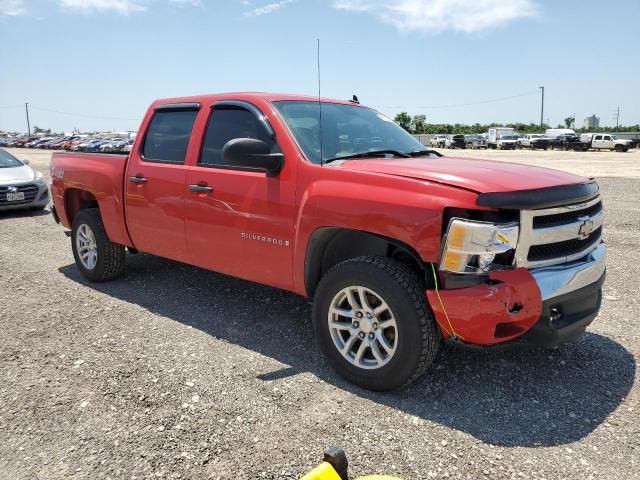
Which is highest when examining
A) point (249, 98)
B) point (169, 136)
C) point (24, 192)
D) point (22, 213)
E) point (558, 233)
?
point (249, 98)

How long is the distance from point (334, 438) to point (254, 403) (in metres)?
0.59

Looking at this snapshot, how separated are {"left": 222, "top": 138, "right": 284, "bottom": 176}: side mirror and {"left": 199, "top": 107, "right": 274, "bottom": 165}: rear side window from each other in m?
0.43

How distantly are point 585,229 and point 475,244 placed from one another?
35.7 inches

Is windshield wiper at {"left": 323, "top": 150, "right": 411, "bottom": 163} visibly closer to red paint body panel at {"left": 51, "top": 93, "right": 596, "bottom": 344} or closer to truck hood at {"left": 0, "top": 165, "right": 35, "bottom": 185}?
red paint body panel at {"left": 51, "top": 93, "right": 596, "bottom": 344}

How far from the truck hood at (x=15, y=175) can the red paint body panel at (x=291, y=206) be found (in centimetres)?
596

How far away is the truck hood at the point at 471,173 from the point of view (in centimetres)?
291

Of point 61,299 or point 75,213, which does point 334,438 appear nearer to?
point 61,299

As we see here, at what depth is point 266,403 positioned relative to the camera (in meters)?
3.14

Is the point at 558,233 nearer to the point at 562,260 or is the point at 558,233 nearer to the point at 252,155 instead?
the point at 562,260

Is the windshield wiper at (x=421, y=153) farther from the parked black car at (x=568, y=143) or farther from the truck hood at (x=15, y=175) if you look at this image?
the parked black car at (x=568, y=143)

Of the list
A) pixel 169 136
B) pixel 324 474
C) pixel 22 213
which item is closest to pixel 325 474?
pixel 324 474

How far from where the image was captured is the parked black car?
48556 millimetres

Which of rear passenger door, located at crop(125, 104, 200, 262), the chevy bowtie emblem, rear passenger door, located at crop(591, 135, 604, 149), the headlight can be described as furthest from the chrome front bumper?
rear passenger door, located at crop(591, 135, 604, 149)

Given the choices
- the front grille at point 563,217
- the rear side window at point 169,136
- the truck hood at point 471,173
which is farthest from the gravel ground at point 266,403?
the rear side window at point 169,136
